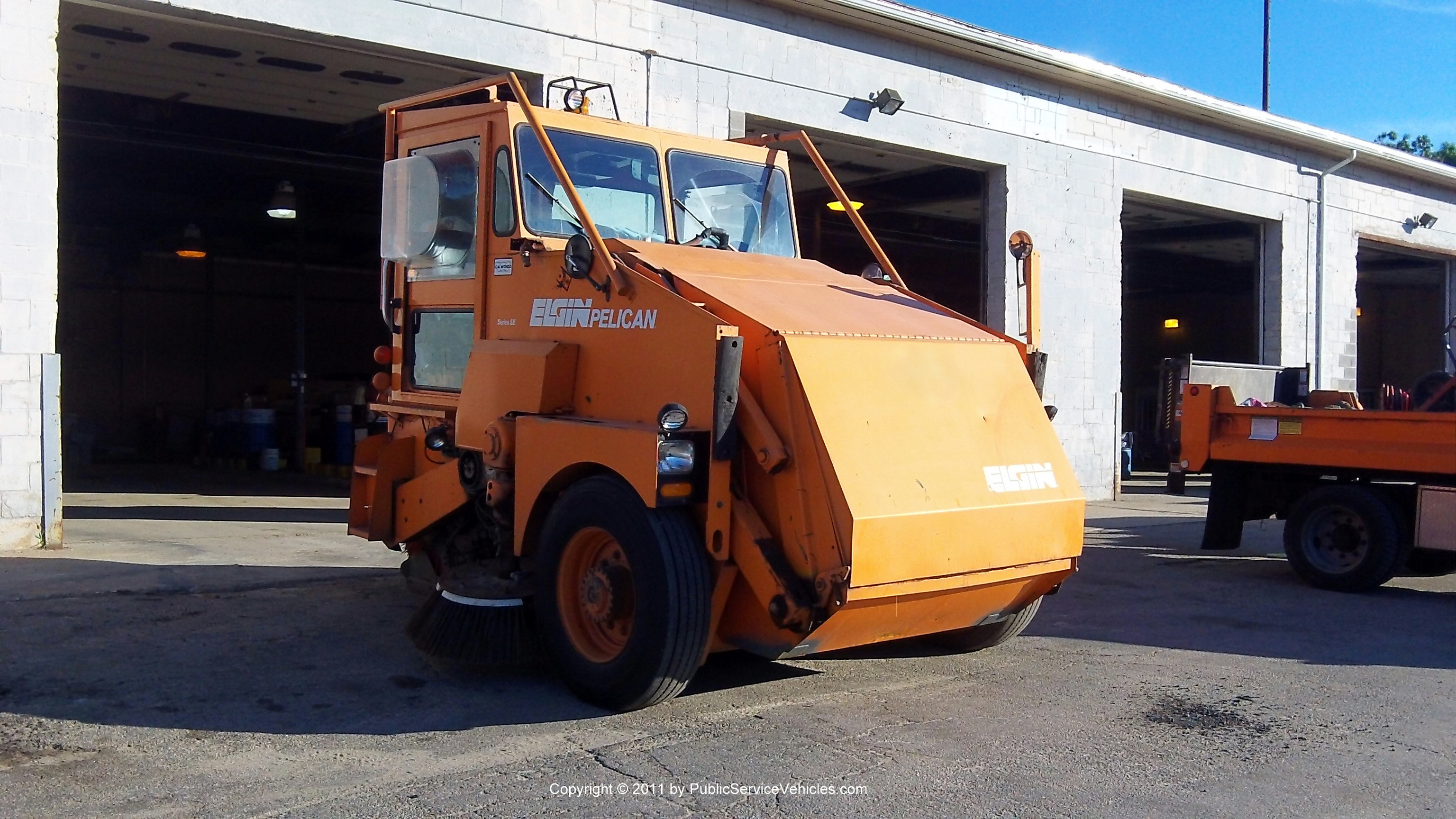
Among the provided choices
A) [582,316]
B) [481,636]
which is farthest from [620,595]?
A: [582,316]

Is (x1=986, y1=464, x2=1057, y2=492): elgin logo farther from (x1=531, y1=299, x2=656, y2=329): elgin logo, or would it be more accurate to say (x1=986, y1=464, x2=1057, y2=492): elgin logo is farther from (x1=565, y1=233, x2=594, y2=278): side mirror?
(x1=565, y1=233, x2=594, y2=278): side mirror

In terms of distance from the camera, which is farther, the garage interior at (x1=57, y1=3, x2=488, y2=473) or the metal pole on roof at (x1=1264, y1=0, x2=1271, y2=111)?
the metal pole on roof at (x1=1264, y1=0, x2=1271, y2=111)

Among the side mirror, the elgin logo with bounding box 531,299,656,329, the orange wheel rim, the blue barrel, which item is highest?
the side mirror

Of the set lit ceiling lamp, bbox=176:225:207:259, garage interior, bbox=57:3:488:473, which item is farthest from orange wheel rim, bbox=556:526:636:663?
lit ceiling lamp, bbox=176:225:207:259

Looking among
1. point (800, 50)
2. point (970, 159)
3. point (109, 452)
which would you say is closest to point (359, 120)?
point (800, 50)

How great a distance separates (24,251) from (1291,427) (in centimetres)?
974

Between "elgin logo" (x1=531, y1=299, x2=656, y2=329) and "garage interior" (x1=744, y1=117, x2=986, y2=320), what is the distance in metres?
4.94

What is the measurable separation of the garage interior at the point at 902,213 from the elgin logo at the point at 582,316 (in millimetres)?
4943

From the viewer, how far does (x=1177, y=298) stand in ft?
115

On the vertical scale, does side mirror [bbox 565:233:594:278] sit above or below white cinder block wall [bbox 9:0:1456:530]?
below

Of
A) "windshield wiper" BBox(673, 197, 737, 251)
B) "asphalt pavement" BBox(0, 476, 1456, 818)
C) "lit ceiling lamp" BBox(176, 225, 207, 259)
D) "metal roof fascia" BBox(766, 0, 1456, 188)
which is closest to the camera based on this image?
"asphalt pavement" BBox(0, 476, 1456, 818)

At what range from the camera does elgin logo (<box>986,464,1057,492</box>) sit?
559 centimetres

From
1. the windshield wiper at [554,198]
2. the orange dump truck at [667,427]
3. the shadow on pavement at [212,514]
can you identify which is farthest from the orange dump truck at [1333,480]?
the shadow on pavement at [212,514]

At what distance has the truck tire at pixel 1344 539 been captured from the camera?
9.53 metres
